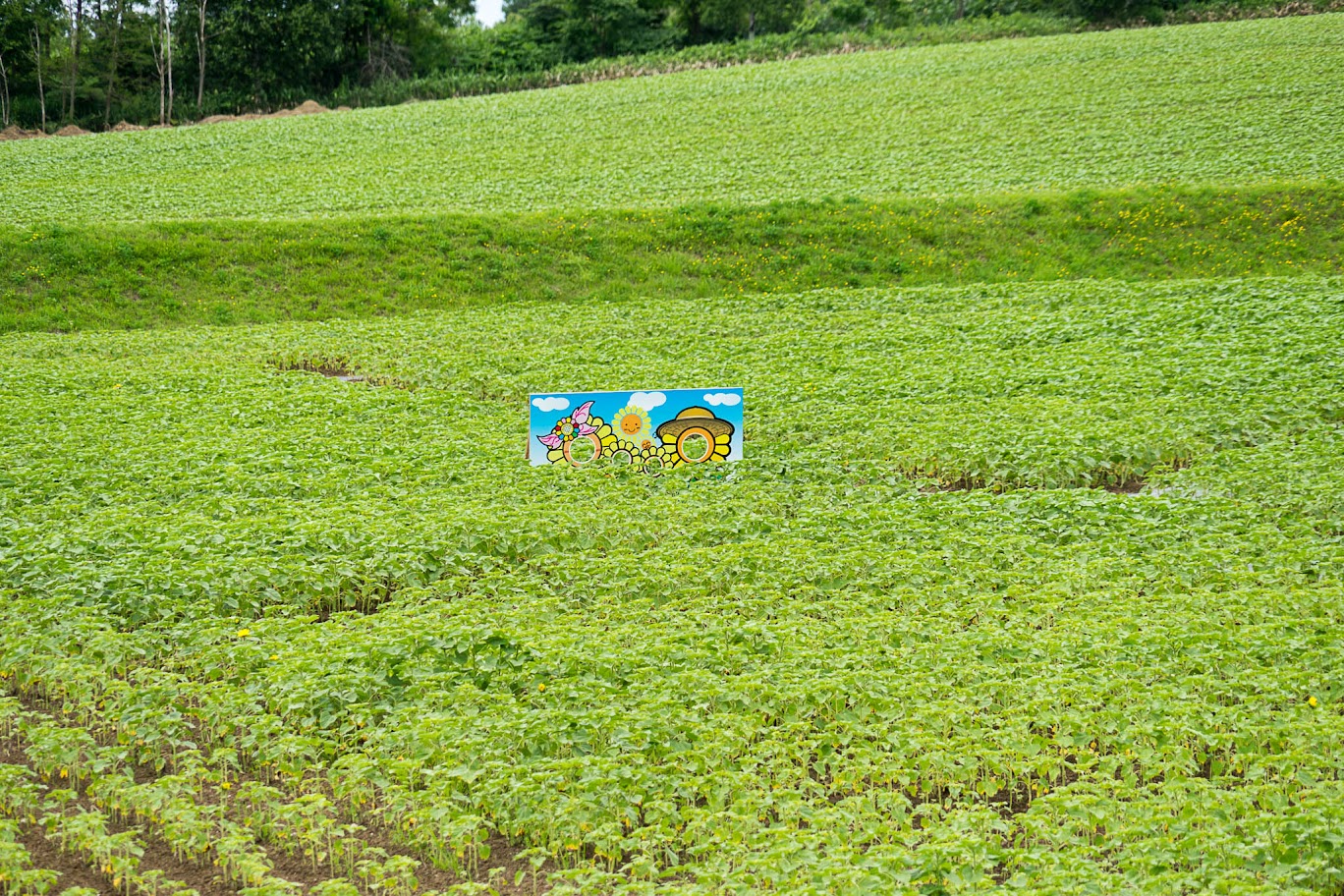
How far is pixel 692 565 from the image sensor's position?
926 cm

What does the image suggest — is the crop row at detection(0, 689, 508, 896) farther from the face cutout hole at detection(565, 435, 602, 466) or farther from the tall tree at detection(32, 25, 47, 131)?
the tall tree at detection(32, 25, 47, 131)

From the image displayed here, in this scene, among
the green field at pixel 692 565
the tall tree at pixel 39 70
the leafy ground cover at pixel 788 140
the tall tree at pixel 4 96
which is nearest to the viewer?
the green field at pixel 692 565

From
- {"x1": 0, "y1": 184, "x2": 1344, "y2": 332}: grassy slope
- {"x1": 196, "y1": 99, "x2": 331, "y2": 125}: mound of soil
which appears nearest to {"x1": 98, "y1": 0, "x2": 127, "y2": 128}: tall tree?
{"x1": 196, "y1": 99, "x2": 331, "y2": 125}: mound of soil

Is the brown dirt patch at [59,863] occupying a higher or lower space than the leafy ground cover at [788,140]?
lower

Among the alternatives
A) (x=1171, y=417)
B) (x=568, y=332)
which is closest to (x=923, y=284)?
(x=568, y=332)

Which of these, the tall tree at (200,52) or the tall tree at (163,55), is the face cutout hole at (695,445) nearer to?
the tall tree at (163,55)

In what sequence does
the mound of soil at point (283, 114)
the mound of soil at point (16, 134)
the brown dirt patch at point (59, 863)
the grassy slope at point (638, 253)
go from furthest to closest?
the mound of soil at point (283, 114) → the mound of soil at point (16, 134) → the grassy slope at point (638, 253) → the brown dirt patch at point (59, 863)

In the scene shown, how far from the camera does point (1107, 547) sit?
9.48 metres

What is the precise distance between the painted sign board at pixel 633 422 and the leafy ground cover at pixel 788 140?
56.8 feet

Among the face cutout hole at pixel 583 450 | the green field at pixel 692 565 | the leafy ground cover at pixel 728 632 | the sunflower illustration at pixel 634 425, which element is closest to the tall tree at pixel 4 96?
the green field at pixel 692 565

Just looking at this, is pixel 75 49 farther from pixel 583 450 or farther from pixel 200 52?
pixel 583 450

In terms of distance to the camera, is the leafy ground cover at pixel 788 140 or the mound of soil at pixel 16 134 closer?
the leafy ground cover at pixel 788 140

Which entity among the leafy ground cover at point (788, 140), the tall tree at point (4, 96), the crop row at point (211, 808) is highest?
the tall tree at point (4, 96)

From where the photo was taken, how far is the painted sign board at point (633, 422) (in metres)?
12.1
